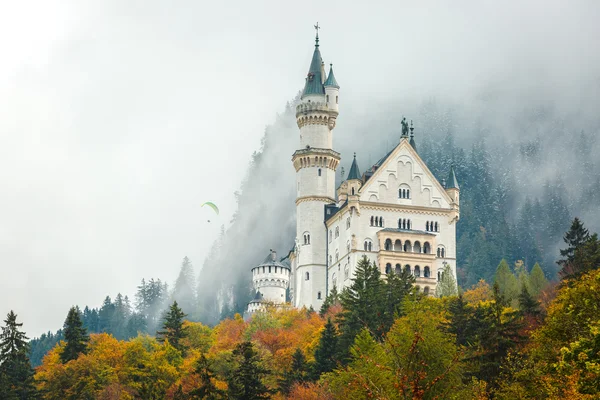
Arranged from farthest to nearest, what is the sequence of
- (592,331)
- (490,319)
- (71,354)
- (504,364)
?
(71,354), (490,319), (504,364), (592,331)

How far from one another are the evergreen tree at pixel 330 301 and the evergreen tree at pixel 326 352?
2034 centimetres

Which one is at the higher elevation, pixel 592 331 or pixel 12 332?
pixel 12 332

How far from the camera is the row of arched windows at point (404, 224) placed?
111625 mm

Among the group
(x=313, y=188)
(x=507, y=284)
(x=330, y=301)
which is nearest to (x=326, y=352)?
(x=330, y=301)

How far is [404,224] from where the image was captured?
11175 cm

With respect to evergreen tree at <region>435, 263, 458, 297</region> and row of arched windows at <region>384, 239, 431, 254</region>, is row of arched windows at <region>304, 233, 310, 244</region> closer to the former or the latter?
row of arched windows at <region>384, 239, 431, 254</region>

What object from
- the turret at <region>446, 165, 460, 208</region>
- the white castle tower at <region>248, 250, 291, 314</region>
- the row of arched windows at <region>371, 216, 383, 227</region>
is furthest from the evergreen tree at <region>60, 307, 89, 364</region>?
the turret at <region>446, 165, 460, 208</region>

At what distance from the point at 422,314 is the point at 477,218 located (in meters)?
135

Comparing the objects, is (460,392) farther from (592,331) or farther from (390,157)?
(390,157)

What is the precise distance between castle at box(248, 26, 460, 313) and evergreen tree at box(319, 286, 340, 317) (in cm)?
384

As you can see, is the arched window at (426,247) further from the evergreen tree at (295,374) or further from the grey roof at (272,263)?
the evergreen tree at (295,374)

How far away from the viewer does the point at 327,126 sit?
120 meters

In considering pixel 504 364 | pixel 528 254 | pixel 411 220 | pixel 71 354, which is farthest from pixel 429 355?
pixel 528 254

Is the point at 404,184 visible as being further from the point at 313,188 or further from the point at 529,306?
the point at 529,306
